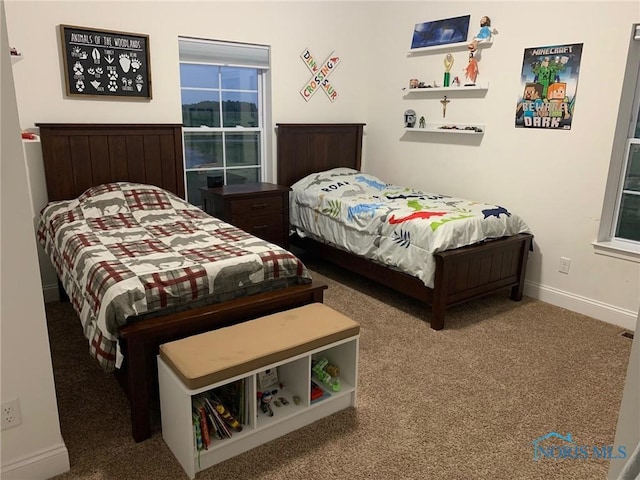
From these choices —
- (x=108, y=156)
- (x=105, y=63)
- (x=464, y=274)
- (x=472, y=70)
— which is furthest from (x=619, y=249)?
(x=105, y=63)

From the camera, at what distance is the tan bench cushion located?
179 centimetres

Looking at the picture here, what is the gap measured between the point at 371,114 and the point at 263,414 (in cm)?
352

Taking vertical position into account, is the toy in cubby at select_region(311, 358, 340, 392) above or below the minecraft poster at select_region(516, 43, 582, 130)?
below

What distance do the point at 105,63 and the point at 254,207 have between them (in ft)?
4.83

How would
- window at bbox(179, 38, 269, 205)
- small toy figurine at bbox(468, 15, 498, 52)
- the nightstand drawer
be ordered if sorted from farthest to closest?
1. window at bbox(179, 38, 269, 205)
2. the nightstand drawer
3. small toy figurine at bbox(468, 15, 498, 52)

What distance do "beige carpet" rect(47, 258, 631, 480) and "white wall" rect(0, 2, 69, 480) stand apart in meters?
0.19

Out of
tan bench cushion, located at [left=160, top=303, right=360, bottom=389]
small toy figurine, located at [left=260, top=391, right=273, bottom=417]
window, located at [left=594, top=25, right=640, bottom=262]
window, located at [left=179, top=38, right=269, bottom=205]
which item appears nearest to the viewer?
tan bench cushion, located at [left=160, top=303, right=360, bottom=389]

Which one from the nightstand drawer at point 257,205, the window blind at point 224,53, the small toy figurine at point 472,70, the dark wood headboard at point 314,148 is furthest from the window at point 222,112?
the small toy figurine at point 472,70

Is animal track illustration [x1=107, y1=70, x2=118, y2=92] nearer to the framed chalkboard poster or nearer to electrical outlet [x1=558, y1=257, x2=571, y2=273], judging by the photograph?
the framed chalkboard poster

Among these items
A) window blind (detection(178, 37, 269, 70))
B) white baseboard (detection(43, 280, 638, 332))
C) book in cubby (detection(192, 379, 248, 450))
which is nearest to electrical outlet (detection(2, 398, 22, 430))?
book in cubby (detection(192, 379, 248, 450))

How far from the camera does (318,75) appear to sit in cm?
448

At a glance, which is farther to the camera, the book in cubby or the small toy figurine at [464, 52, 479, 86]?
the small toy figurine at [464, 52, 479, 86]

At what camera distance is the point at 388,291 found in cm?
381

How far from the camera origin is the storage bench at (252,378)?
1.82 meters
